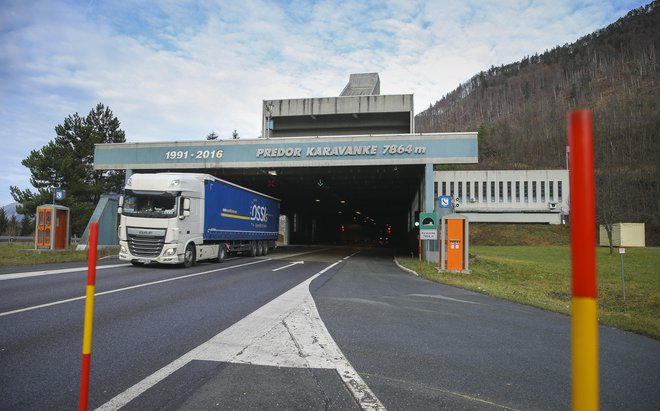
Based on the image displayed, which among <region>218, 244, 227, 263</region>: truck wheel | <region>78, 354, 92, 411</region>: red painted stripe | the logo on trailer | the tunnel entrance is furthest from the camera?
the tunnel entrance

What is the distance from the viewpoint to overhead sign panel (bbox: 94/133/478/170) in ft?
83.9

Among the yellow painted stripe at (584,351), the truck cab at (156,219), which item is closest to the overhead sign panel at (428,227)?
the truck cab at (156,219)

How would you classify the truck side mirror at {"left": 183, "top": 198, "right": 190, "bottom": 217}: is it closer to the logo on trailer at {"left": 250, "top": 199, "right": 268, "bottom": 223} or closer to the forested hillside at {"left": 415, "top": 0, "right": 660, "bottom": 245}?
the logo on trailer at {"left": 250, "top": 199, "right": 268, "bottom": 223}

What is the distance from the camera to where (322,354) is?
205 inches

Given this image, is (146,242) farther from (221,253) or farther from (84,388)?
(84,388)

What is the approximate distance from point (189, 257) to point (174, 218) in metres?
2.20

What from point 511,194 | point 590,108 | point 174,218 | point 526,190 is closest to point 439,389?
point 174,218

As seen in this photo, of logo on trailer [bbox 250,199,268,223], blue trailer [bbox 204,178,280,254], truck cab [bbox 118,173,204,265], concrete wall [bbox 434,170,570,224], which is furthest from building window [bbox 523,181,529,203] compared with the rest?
truck cab [bbox 118,173,204,265]

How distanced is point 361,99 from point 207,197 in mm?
24424

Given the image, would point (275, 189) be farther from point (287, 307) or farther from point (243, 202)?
point (287, 307)

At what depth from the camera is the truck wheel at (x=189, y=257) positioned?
59.3 feet

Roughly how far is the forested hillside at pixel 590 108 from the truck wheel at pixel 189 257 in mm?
30493

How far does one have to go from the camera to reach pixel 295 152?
27.3 m

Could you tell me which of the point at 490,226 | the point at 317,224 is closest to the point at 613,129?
the point at 490,226
